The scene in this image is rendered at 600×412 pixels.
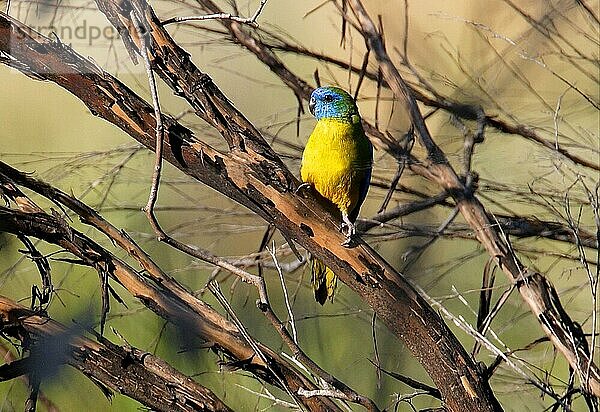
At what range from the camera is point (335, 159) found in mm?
938

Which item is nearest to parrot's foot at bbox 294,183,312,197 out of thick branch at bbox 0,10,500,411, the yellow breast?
thick branch at bbox 0,10,500,411

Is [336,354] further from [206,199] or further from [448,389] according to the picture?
[448,389]

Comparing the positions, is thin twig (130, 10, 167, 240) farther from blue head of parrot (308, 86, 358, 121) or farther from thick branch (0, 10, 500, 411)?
blue head of parrot (308, 86, 358, 121)

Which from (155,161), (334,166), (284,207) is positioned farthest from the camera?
(334,166)

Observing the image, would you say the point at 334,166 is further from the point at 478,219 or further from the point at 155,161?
the point at 155,161

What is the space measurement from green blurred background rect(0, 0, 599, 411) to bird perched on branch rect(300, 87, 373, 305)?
0.23ft

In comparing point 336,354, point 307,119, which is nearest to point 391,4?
point 307,119

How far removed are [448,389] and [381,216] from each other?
0.36 metres

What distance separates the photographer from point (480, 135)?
3.10 ft

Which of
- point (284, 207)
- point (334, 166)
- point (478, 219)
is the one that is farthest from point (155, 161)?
point (478, 219)

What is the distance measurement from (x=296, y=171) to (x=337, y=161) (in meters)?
0.14

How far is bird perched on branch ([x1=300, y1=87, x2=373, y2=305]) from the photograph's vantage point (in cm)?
92

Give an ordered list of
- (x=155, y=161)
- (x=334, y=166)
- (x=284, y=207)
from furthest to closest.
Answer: (x=334, y=166)
(x=284, y=207)
(x=155, y=161)

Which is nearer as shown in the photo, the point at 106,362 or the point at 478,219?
the point at 106,362
